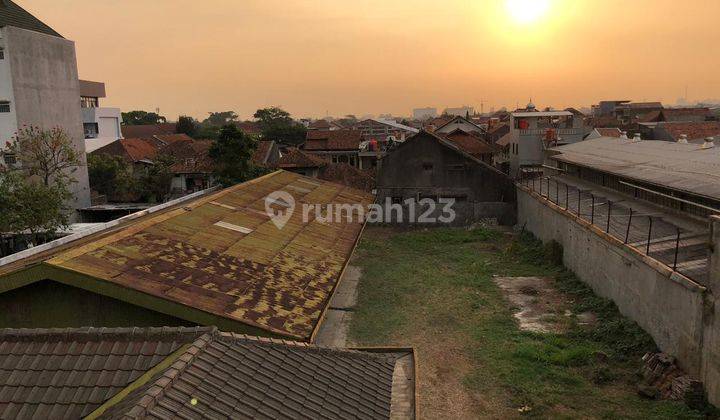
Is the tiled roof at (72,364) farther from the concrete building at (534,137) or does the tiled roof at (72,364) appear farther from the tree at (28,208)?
the concrete building at (534,137)

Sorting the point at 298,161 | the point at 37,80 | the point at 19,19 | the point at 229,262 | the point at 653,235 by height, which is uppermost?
the point at 19,19

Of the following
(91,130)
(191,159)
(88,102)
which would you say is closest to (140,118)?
(88,102)

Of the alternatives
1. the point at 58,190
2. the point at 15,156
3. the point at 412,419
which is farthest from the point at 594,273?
the point at 15,156

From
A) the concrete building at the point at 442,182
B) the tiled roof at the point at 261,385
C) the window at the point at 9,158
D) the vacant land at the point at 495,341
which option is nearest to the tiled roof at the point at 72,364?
the tiled roof at the point at 261,385

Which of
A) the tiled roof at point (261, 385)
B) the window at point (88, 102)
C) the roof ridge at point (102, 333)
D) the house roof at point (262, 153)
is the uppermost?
the window at point (88, 102)

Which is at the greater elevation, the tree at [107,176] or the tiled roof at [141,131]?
the tiled roof at [141,131]

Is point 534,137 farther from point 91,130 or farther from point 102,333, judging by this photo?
point 91,130
